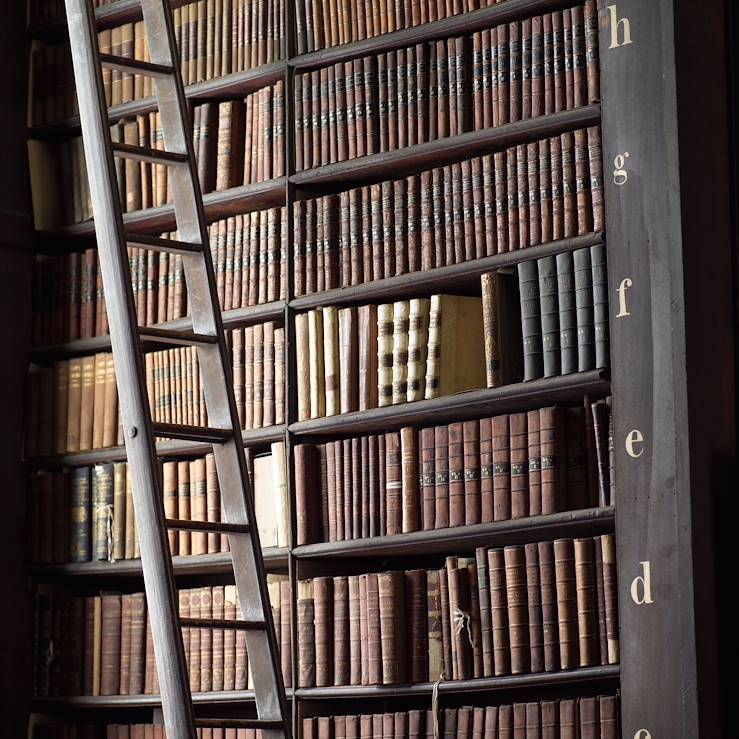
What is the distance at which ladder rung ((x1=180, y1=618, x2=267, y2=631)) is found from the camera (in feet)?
10.6

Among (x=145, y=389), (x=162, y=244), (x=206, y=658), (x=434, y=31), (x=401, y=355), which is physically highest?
(x=434, y=31)

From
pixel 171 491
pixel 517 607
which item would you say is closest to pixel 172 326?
pixel 171 491

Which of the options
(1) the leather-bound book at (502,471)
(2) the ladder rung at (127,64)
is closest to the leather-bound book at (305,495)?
(1) the leather-bound book at (502,471)

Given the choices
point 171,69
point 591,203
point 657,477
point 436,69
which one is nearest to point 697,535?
point 657,477

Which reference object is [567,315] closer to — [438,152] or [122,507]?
[438,152]

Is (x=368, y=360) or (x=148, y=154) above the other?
(x=148, y=154)

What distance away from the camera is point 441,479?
151 inches

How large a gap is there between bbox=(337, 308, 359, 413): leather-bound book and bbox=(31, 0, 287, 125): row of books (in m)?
0.78

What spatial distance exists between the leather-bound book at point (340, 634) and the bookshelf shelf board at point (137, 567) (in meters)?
0.20

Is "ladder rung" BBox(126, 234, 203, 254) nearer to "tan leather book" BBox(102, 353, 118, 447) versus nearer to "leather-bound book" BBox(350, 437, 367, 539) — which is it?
"leather-bound book" BBox(350, 437, 367, 539)

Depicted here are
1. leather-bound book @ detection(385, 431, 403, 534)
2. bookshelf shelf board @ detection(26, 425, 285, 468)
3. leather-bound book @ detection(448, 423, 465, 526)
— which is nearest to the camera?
leather-bound book @ detection(448, 423, 465, 526)

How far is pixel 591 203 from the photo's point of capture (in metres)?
3.66

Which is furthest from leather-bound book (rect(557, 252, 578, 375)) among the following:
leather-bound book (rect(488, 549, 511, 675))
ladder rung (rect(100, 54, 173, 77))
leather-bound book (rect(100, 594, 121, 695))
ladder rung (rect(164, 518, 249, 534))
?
leather-bound book (rect(100, 594, 121, 695))

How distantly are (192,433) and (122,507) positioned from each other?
3.47 feet
